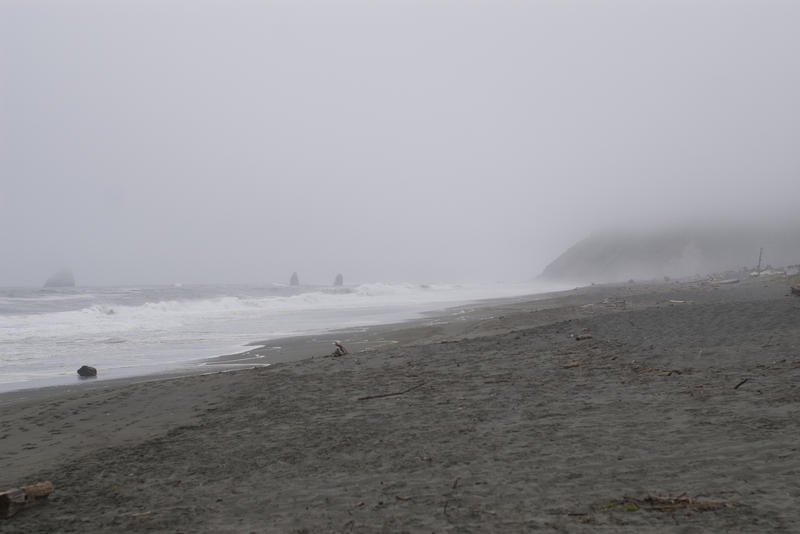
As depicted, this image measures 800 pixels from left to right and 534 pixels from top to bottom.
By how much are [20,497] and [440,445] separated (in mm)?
4300

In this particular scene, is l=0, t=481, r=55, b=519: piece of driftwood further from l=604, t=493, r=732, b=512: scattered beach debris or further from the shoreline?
the shoreline

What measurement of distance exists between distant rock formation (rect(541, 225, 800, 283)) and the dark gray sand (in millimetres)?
71682

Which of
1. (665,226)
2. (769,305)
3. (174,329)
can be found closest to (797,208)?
(665,226)

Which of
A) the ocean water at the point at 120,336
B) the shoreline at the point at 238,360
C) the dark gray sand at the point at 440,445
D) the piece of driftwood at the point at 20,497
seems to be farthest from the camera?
the ocean water at the point at 120,336

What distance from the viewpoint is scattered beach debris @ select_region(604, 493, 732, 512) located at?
175 inches

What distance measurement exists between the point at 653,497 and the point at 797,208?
107854 mm

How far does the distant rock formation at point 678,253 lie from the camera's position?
84.1 meters

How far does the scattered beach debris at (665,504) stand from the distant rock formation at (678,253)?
2999 inches

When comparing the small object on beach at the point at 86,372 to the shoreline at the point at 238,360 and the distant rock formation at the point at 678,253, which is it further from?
the distant rock formation at the point at 678,253

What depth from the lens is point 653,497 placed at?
467cm

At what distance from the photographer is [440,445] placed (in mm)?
6559

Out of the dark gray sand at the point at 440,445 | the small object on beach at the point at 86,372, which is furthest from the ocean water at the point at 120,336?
the dark gray sand at the point at 440,445

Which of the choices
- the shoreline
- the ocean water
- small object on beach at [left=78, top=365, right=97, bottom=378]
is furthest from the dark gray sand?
the ocean water

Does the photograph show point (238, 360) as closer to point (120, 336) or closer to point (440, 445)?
point (120, 336)
